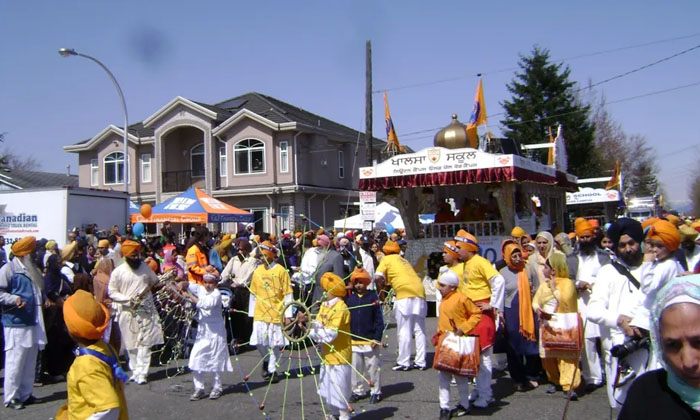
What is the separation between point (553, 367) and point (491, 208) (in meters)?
6.81

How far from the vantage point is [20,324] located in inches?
285

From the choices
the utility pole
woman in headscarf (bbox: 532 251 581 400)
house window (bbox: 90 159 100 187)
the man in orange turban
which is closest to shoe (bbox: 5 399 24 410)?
the man in orange turban

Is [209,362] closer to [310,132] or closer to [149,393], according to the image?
[149,393]

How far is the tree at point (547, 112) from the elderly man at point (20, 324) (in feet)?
117

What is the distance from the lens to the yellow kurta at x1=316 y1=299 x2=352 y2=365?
607 cm

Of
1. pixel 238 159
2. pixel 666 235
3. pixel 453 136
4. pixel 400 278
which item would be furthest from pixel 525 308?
pixel 238 159

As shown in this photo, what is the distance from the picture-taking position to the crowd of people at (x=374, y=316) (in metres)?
4.28

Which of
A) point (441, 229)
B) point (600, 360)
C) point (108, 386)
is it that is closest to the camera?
point (108, 386)

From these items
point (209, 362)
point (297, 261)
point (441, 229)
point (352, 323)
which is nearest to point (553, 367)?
point (352, 323)

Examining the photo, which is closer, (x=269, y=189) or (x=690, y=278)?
(x=690, y=278)

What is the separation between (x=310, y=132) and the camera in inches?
1164

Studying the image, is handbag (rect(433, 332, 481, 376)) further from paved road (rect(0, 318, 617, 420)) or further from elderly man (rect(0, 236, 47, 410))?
elderly man (rect(0, 236, 47, 410))

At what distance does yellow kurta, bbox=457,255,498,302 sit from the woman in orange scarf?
1.51 ft

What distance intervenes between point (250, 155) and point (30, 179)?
55.2 ft
